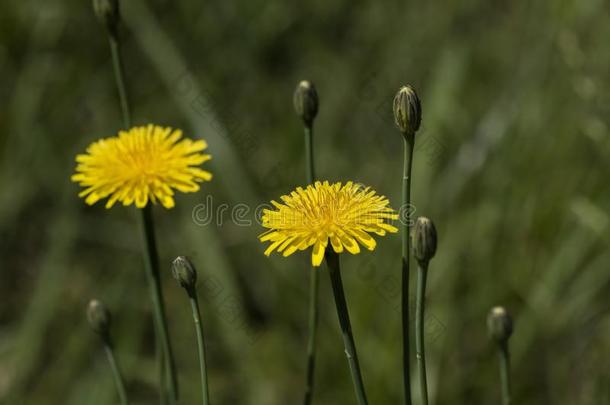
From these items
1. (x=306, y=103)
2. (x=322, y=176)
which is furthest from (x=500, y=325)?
(x=322, y=176)

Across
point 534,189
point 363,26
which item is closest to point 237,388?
point 534,189

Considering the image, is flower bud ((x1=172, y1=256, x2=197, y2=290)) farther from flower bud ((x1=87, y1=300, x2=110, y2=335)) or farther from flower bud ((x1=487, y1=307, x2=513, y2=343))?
flower bud ((x1=487, y1=307, x2=513, y2=343))

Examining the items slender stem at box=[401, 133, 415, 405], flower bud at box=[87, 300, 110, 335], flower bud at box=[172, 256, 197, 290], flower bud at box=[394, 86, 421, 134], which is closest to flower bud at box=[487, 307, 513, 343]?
slender stem at box=[401, 133, 415, 405]

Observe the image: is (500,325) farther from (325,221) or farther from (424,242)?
(325,221)

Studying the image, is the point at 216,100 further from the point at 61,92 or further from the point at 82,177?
the point at 82,177

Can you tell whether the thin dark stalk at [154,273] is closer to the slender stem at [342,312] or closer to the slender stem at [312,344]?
the slender stem at [312,344]

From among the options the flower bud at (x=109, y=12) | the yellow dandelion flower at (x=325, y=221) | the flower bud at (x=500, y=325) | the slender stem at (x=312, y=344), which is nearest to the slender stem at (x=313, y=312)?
the slender stem at (x=312, y=344)
